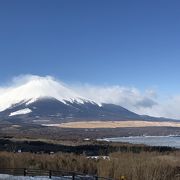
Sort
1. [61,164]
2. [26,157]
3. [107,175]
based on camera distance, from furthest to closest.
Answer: [26,157] → [61,164] → [107,175]

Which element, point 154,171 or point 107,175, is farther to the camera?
point 107,175

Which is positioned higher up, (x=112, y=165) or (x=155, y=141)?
(x=155, y=141)

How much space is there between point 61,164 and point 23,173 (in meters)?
2.60

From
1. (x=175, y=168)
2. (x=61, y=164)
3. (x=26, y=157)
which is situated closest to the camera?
(x=175, y=168)

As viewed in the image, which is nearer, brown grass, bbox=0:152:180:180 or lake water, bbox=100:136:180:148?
brown grass, bbox=0:152:180:180

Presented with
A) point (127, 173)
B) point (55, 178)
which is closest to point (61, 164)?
point (55, 178)

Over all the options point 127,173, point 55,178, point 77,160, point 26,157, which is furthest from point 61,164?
point 127,173

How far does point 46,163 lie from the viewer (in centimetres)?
2323

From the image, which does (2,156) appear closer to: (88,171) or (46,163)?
(46,163)

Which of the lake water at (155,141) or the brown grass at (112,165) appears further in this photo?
the lake water at (155,141)

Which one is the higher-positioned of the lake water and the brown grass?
the lake water

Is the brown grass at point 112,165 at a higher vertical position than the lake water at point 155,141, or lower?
lower

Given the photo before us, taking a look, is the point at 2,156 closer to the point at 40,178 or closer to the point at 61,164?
the point at 61,164

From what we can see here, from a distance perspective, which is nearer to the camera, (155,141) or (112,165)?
(112,165)
